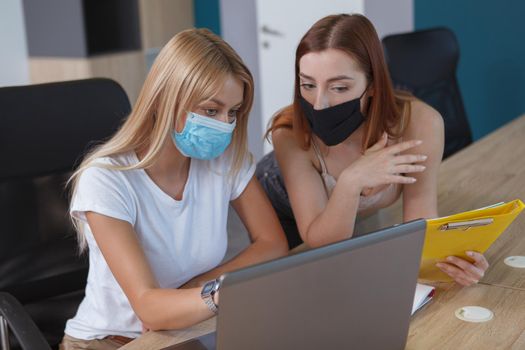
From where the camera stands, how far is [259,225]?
1699mm

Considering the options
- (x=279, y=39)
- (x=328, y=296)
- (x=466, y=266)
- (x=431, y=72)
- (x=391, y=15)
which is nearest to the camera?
(x=328, y=296)

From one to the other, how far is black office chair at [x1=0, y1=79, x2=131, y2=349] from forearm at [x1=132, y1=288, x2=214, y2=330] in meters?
0.40

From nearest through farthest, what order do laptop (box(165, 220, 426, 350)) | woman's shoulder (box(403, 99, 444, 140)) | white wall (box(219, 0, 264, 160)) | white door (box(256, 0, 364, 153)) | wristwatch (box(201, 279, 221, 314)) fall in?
laptop (box(165, 220, 426, 350)) < wristwatch (box(201, 279, 221, 314)) < woman's shoulder (box(403, 99, 444, 140)) < white door (box(256, 0, 364, 153)) < white wall (box(219, 0, 264, 160))

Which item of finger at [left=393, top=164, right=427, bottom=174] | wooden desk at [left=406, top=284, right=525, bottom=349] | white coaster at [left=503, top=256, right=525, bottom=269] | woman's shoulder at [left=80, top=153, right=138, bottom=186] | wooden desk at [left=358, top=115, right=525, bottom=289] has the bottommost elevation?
wooden desk at [left=358, top=115, right=525, bottom=289]

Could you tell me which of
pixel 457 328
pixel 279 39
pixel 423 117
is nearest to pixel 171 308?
pixel 457 328

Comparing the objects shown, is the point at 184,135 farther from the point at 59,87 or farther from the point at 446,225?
the point at 446,225

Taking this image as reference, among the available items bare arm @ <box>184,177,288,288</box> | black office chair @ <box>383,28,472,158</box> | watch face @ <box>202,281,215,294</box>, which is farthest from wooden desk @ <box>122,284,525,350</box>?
black office chair @ <box>383,28,472,158</box>

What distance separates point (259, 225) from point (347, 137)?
30cm

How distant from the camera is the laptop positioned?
3.05ft

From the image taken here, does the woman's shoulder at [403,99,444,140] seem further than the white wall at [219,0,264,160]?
No

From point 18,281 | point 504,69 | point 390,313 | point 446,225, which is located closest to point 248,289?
point 390,313

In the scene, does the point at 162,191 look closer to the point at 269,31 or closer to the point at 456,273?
the point at 456,273

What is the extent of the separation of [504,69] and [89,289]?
3163 mm

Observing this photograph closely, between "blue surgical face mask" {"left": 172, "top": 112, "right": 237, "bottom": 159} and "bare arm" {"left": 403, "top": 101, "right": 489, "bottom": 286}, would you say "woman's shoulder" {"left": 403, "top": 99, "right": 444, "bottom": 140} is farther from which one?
"blue surgical face mask" {"left": 172, "top": 112, "right": 237, "bottom": 159}
